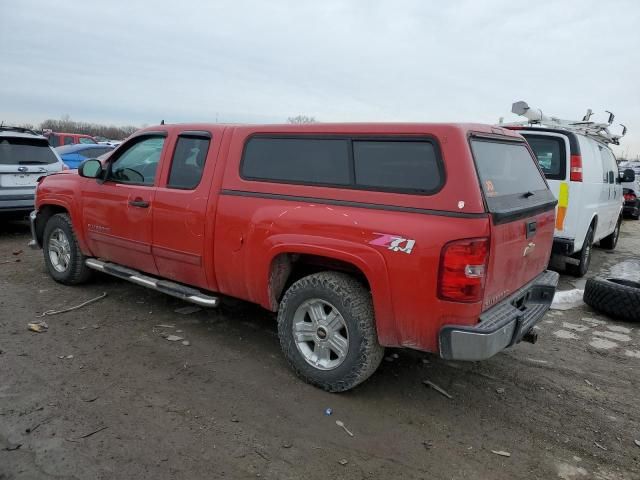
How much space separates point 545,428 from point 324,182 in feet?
7.23

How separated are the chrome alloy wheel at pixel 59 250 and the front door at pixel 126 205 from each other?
603mm

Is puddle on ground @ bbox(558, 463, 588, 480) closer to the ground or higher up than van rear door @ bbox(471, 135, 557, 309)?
closer to the ground

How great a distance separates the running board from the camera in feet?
13.6

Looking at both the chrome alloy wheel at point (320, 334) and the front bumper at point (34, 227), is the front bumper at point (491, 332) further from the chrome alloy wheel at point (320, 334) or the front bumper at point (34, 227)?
the front bumper at point (34, 227)

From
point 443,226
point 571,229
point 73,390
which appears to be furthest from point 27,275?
point 571,229

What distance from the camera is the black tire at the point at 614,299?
17.2ft

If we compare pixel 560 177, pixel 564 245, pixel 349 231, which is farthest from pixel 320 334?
pixel 560 177

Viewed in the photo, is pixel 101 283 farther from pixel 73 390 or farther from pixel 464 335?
pixel 464 335

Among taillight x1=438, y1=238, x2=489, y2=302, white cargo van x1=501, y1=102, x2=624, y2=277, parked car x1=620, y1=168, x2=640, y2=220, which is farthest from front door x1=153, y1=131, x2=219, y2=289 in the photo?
parked car x1=620, y1=168, x2=640, y2=220

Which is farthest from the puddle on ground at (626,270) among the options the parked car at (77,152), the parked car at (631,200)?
the parked car at (77,152)

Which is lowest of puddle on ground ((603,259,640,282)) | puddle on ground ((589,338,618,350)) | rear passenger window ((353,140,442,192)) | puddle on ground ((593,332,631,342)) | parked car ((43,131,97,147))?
puddle on ground ((603,259,640,282))

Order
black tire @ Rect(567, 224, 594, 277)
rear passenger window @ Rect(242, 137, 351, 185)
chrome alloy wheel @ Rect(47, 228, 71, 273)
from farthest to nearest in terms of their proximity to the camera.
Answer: black tire @ Rect(567, 224, 594, 277)
chrome alloy wheel @ Rect(47, 228, 71, 273)
rear passenger window @ Rect(242, 137, 351, 185)

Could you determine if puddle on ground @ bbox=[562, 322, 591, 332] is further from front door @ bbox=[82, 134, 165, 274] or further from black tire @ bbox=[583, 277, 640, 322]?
front door @ bbox=[82, 134, 165, 274]

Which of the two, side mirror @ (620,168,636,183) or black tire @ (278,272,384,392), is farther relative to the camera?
side mirror @ (620,168,636,183)
